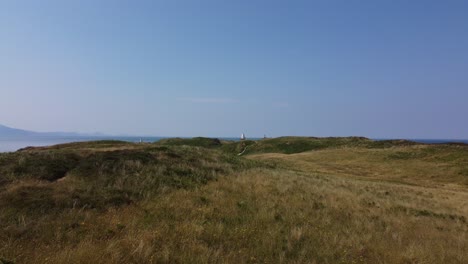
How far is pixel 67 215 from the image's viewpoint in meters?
9.47

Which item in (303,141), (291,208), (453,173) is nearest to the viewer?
(291,208)

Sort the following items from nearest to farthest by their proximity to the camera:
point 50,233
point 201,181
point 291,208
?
point 50,233, point 291,208, point 201,181

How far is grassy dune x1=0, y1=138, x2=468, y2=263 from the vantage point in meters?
7.45

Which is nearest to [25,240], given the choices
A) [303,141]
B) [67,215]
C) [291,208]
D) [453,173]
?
[67,215]

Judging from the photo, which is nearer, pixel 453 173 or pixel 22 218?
pixel 22 218

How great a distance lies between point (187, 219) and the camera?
33.0 ft

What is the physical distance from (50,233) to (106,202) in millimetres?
3376

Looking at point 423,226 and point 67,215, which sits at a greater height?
point 67,215

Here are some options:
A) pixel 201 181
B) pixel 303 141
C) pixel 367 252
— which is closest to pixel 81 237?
pixel 367 252

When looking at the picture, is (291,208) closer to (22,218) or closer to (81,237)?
(81,237)

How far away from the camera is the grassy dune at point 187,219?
745 centimetres

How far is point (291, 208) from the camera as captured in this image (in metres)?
13.1

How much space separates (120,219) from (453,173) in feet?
144

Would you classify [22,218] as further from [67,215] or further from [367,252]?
[367,252]
